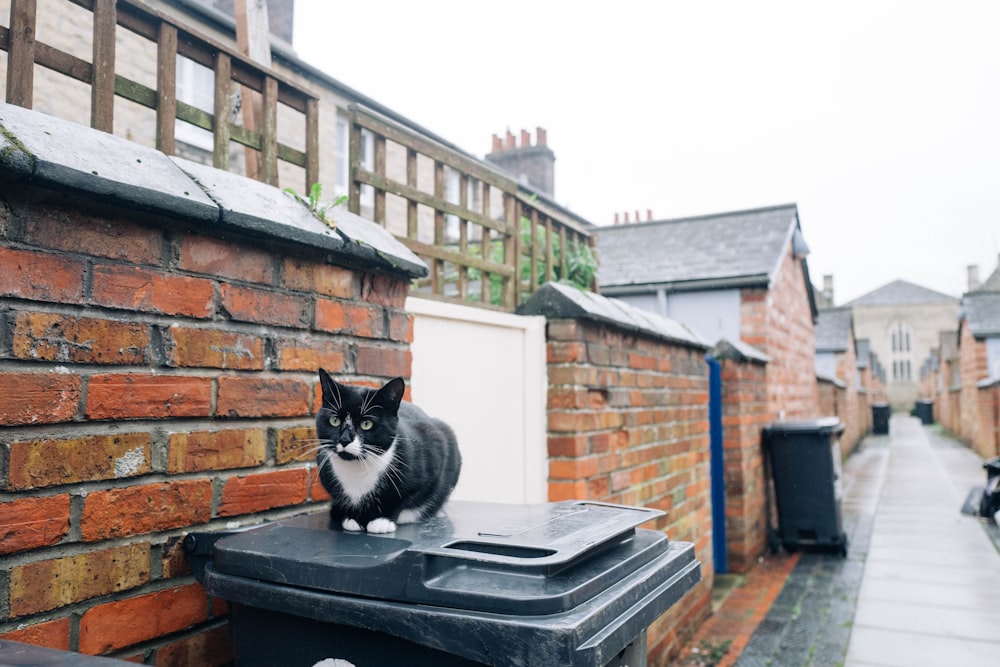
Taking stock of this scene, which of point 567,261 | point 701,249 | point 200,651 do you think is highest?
point 701,249

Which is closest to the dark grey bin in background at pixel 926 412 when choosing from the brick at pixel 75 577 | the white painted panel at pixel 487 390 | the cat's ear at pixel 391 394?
the white painted panel at pixel 487 390

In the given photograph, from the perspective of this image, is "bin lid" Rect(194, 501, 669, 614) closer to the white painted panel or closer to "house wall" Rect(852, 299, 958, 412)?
the white painted panel

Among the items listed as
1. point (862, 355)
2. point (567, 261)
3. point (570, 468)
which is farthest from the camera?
point (862, 355)

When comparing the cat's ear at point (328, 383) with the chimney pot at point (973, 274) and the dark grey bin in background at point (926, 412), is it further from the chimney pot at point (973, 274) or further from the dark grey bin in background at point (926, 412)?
the chimney pot at point (973, 274)

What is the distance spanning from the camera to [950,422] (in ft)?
77.7

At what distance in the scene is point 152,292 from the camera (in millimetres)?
1507

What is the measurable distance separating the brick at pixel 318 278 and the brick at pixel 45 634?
897 mm

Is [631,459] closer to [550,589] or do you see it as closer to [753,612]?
[753,612]

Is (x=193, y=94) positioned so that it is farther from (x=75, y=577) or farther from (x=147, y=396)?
(x=75, y=577)

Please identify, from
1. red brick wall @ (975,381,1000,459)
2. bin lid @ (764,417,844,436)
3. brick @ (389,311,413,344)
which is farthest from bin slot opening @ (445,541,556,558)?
red brick wall @ (975,381,1000,459)

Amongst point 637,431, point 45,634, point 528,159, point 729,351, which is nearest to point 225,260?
point 45,634

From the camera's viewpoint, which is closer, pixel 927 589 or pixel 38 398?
pixel 38 398

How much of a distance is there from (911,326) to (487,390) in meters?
57.7

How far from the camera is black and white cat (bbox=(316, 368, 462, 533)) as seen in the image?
1520 mm
